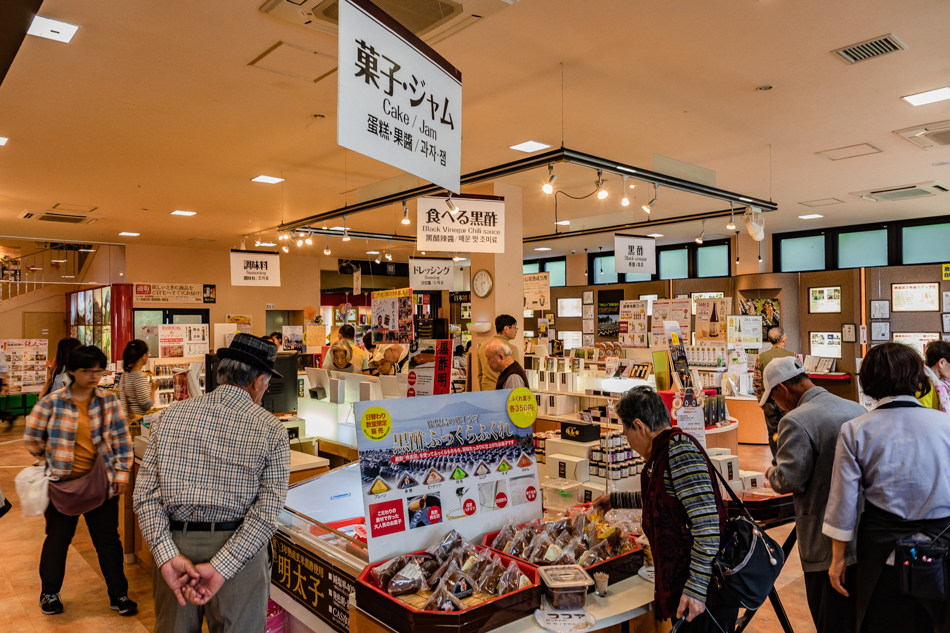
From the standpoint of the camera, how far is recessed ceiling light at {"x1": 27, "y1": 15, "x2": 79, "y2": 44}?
3707mm

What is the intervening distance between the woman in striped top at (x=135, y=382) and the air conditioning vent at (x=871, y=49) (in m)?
5.89

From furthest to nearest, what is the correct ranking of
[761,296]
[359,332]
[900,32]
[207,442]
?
[359,332]
[761,296]
[900,32]
[207,442]

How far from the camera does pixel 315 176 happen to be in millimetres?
7707

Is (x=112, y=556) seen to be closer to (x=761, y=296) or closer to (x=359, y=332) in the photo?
(x=359, y=332)

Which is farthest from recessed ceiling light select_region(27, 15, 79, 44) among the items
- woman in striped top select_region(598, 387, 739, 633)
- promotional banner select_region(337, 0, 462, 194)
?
woman in striped top select_region(598, 387, 739, 633)

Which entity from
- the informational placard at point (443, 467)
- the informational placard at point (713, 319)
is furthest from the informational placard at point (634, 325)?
the informational placard at point (443, 467)

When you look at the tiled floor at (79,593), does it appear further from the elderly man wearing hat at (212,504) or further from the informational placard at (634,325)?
the informational placard at (634,325)

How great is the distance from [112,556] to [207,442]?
2.59 metres

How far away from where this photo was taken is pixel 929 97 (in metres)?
5.14

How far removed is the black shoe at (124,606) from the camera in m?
4.05

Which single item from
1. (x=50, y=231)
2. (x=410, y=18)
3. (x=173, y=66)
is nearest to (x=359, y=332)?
(x=50, y=231)

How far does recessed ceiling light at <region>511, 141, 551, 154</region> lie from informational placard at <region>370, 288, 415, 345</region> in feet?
8.11

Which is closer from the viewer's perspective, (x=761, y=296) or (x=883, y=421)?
(x=883, y=421)

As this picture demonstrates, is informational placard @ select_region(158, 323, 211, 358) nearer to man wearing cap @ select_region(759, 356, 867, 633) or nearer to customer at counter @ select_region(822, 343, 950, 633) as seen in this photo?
man wearing cap @ select_region(759, 356, 867, 633)
